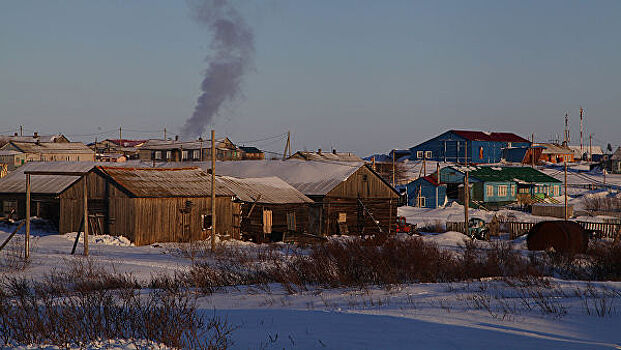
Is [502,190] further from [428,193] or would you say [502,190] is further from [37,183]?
[37,183]

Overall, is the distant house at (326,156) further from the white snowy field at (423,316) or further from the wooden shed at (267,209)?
the white snowy field at (423,316)

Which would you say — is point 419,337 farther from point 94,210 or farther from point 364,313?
point 94,210

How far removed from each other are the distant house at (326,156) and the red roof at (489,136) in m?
16.5

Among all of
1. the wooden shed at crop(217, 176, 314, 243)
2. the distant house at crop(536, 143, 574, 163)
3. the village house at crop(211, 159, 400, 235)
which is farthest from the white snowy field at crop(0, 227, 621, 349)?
the distant house at crop(536, 143, 574, 163)

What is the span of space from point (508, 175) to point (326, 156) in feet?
93.7

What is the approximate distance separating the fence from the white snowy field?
83.5 feet

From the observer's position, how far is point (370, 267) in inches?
600

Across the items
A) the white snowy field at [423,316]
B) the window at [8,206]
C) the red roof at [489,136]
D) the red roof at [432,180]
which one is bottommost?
the white snowy field at [423,316]

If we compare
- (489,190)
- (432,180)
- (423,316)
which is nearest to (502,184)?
(489,190)

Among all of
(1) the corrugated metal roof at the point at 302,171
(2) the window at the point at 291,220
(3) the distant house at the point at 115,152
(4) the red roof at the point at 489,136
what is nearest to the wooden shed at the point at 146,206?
(2) the window at the point at 291,220

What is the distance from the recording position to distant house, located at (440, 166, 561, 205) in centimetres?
6397

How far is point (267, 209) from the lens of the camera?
113 feet

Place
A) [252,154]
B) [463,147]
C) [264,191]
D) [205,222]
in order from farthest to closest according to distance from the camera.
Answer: [252,154], [463,147], [264,191], [205,222]

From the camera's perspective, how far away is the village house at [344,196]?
39.8 m
